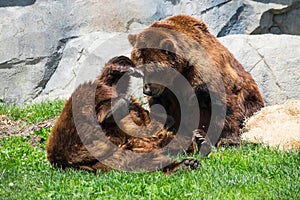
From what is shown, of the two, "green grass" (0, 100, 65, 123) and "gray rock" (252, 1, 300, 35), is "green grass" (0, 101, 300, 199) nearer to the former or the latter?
"green grass" (0, 100, 65, 123)

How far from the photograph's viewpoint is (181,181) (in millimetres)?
5016

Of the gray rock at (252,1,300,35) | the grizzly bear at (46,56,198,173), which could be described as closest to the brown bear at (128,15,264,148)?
the grizzly bear at (46,56,198,173)

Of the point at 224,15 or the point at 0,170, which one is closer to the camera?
the point at 0,170

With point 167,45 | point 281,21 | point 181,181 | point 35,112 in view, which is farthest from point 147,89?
point 281,21

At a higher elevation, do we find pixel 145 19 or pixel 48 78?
pixel 145 19

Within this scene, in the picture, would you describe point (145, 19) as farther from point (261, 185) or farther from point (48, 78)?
point (261, 185)

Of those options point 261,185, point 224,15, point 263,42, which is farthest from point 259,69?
point 261,185

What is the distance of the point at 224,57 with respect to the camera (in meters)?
6.95

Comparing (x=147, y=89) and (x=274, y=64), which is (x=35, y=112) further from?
(x=274, y=64)

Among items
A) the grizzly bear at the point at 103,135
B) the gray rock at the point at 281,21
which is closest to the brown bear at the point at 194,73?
the grizzly bear at the point at 103,135

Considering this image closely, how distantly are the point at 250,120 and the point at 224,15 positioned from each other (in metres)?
4.31

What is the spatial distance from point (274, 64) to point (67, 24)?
405cm

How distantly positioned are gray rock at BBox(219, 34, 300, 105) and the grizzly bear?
387 centimetres

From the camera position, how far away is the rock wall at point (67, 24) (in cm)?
1088
